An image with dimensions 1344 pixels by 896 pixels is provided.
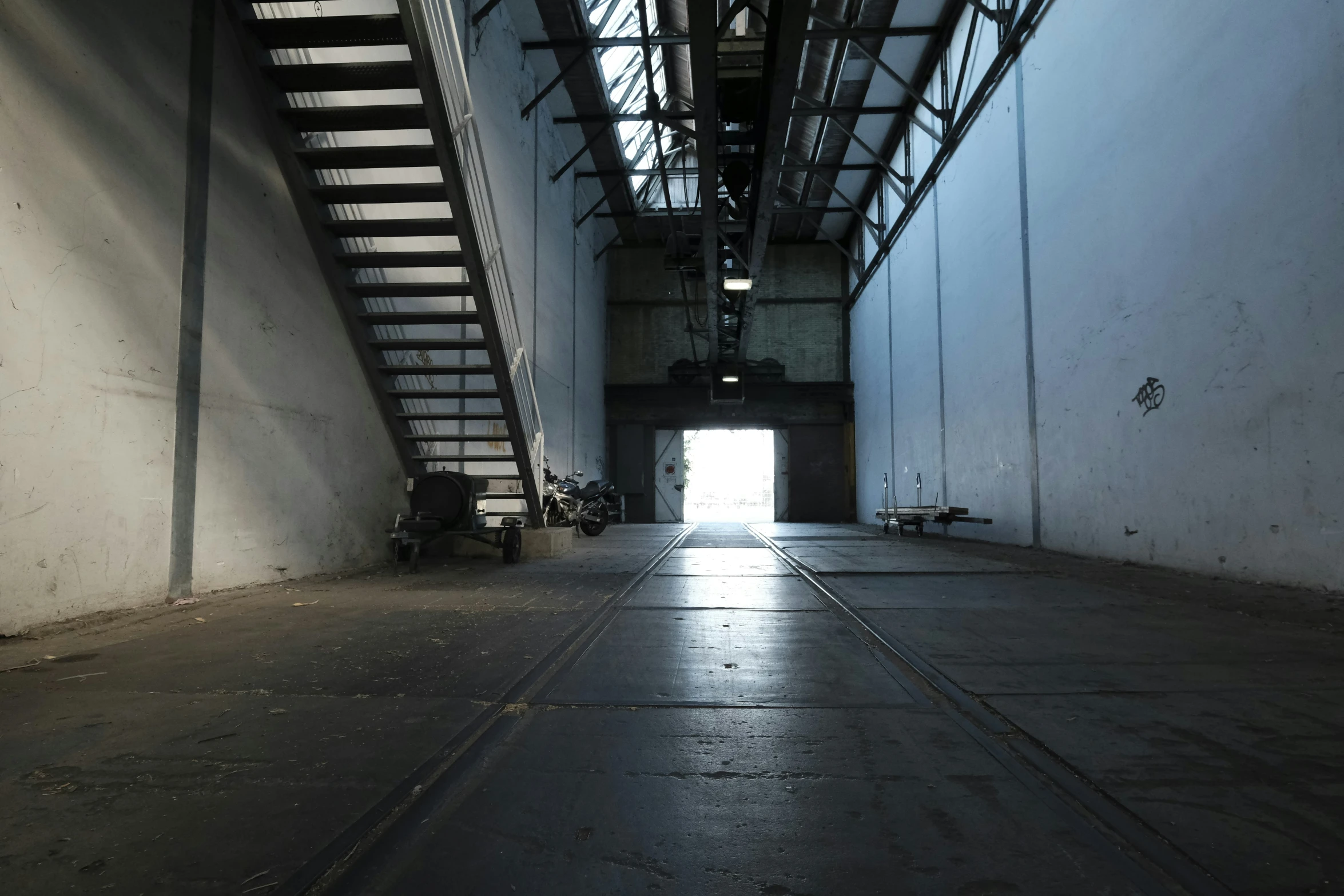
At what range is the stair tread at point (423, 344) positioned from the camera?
5.81 meters

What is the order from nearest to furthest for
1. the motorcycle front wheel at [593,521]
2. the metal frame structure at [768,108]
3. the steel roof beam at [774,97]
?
the steel roof beam at [774,97], the metal frame structure at [768,108], the motorcycle front wheel at [593,521]

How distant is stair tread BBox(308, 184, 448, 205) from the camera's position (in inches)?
195

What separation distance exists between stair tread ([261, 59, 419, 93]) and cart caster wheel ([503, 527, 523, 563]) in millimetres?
3630

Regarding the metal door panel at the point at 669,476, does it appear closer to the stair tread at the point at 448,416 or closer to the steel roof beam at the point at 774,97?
the steel roof beam at the point at 774,97

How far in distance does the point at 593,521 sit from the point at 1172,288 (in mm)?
8045

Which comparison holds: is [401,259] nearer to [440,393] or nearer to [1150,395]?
[440,393]

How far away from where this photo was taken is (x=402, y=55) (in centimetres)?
677

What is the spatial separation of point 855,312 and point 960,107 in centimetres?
785

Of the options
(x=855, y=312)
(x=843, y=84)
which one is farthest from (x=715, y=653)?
(x=855, y=312)

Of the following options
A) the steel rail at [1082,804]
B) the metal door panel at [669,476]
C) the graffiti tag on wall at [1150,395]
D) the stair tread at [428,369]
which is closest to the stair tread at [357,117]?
the stair tread at [428,369]

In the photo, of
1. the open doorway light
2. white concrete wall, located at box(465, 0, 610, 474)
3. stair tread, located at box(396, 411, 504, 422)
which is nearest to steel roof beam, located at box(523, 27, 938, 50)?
white concrete wall, located at box(465, 0, 610, 474)

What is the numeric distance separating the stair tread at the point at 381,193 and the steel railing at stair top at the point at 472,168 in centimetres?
25

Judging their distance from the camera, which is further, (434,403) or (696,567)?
(434,403)

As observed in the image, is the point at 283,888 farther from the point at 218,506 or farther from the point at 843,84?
the point at 843,84
